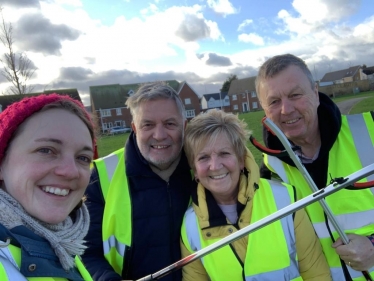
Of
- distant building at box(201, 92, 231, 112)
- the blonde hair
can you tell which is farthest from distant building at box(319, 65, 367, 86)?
the blonde hair

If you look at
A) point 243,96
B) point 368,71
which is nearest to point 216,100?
point 243,96

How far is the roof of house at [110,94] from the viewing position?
243 ft

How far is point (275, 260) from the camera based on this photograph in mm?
2514

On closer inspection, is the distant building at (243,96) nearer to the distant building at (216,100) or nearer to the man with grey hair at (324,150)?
the distant building at (216,100)

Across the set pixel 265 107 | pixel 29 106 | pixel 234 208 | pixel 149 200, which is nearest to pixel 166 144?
pixel 149 200

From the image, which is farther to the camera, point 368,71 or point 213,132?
point 368,71

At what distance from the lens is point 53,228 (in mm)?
1706

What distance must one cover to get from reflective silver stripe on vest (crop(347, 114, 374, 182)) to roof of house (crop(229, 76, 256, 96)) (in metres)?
89.9

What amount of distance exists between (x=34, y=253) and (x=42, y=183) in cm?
35

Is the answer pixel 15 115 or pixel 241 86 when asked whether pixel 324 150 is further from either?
pixel 241 86

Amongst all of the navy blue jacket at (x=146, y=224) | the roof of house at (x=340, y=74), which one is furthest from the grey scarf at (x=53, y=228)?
the roof of house at (x=340, y=74)

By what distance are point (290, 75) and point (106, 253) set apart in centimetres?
239

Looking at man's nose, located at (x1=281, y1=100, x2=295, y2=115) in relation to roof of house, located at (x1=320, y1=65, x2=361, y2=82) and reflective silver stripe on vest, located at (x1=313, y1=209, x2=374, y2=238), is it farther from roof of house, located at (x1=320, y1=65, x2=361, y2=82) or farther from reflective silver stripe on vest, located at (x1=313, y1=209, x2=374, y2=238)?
roof of house, located at (x1=320, y1=65, x2=361, y2=82)

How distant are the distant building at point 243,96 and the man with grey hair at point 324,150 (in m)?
86.3
